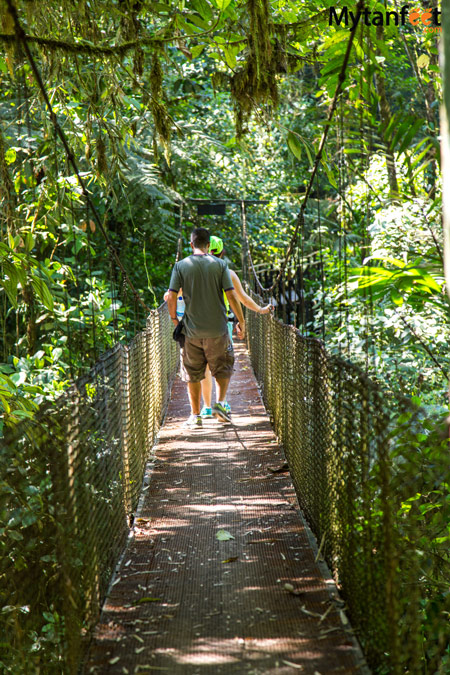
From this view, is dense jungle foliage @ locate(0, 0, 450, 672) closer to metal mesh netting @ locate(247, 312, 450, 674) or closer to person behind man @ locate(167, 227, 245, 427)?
metal mesh netting @ locate(247, 312, 450, 674)

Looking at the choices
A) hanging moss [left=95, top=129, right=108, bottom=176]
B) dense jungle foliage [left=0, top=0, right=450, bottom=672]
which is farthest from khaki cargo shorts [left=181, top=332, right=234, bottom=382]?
hanging moss [left=95, top=129, right=108, bottom=176]

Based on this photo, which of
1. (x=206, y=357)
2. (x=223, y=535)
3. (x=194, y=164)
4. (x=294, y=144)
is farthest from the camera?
(x=194, y=164)

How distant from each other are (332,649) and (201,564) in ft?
2.44

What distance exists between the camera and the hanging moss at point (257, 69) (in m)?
2.73

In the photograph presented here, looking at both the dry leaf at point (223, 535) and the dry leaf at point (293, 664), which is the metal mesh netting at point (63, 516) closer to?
the dry leaf at point (223, 535)

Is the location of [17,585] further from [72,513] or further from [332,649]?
[332,649]

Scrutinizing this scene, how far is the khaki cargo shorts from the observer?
4.67m

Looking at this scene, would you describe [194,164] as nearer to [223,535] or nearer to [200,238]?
[200,238]

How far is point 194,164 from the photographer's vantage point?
408 inches

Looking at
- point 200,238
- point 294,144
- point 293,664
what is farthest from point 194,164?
point 293,664

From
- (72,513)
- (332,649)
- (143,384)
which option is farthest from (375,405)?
(143,384)

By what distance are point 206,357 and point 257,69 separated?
2.22 m

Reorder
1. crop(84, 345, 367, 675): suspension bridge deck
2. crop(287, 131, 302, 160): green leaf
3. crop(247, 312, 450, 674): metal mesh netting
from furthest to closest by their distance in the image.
Answer: crop(287, 131, 302, 160): green leaf < crop(84, 345, 367, 675): suspension bridge deck < crop(247, 312, 450, 674): metal mesh netting

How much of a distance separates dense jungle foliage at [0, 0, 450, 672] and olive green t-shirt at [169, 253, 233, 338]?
0.34 metres
